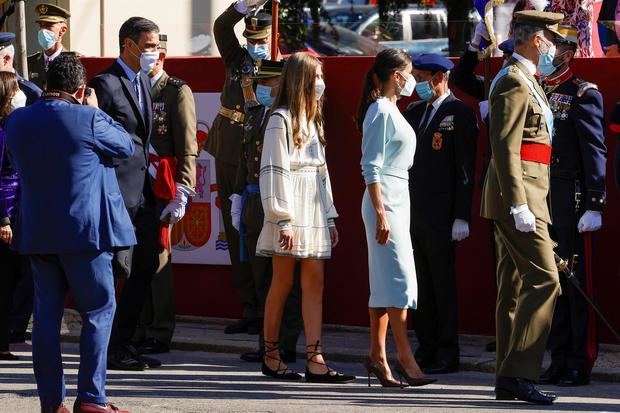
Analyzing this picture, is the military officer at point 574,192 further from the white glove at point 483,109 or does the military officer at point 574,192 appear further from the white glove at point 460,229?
the white glove at point 483,109

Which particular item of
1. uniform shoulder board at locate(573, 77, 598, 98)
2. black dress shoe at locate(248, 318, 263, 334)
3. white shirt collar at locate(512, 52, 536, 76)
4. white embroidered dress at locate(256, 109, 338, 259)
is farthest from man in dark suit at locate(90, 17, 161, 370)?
uniform shoulder board at locate(573, 77, 598, 98)

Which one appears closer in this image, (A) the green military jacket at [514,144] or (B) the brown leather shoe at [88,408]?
(B) the brown leather shoe at [88,408]

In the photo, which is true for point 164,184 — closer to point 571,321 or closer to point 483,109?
point 483,109

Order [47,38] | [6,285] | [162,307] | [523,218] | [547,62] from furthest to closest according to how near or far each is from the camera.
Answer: [47,38] < [162,307] < [6,285] < [547,62] < [523,218]

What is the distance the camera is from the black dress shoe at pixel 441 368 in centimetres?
923

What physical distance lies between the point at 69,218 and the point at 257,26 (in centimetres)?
338

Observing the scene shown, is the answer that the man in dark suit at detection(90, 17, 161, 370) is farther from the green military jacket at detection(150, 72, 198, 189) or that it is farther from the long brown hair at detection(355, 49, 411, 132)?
the long brown hair at detection(355, 49, 411, 132)

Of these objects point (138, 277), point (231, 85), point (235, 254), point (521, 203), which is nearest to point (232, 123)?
point (231, 85)

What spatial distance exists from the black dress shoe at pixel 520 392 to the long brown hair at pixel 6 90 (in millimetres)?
3662

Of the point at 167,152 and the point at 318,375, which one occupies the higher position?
the point at 167,152

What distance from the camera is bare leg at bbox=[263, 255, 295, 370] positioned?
8820mm

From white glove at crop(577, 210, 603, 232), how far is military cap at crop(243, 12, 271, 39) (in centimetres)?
278

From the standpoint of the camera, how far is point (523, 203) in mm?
7863

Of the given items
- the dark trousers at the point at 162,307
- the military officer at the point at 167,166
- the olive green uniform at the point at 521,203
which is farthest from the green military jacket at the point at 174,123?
the olive green uniform at the point at 521,203
